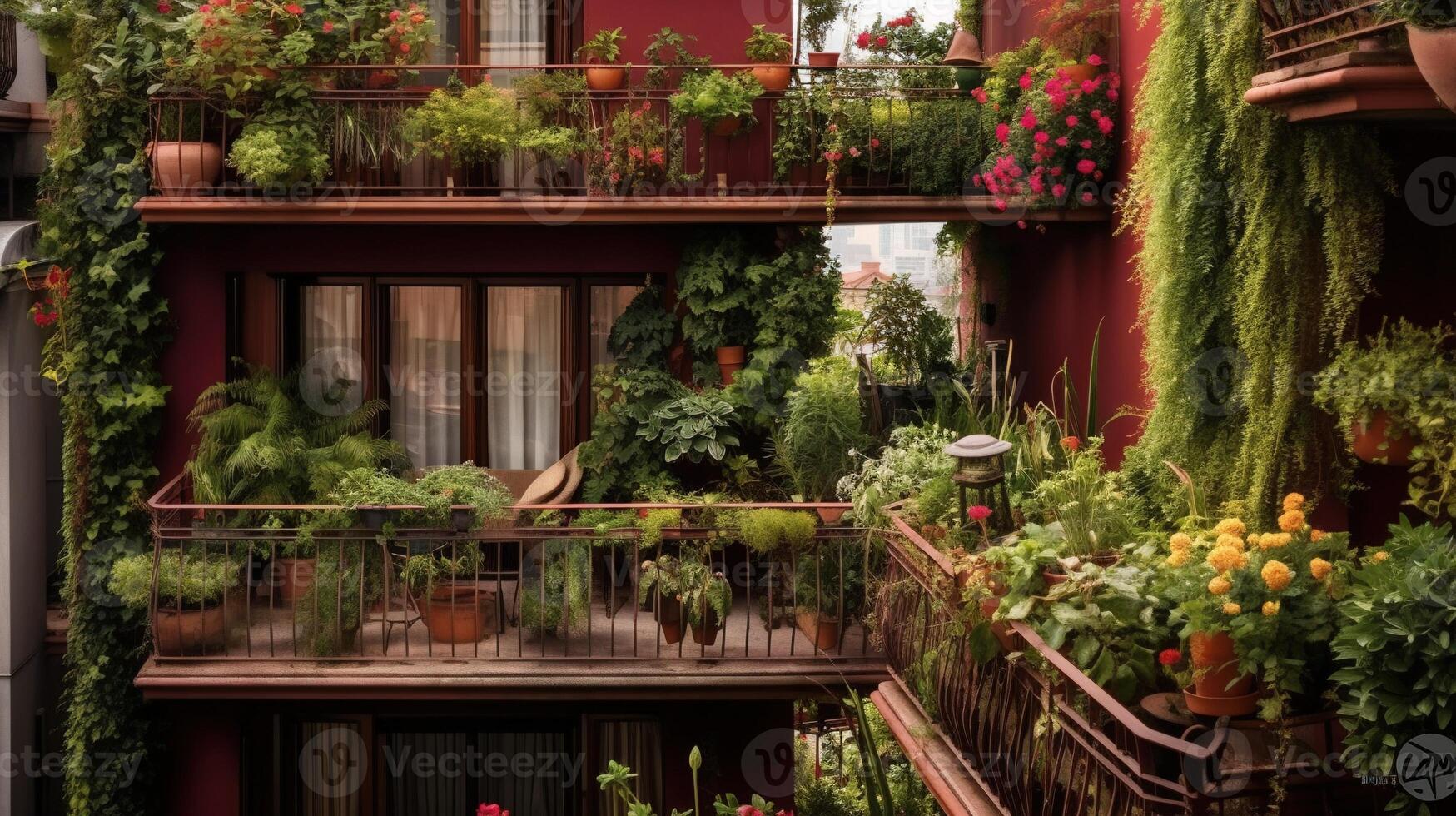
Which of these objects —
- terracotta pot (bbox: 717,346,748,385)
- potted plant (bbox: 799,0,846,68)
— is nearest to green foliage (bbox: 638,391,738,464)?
terracotta pot (bbox: 717,346,748,385)

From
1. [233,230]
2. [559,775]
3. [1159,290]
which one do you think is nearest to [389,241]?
[233,230]

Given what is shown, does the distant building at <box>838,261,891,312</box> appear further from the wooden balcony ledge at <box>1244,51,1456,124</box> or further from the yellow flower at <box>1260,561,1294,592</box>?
the yellow flower at <box>1260,561,1294,592</box>

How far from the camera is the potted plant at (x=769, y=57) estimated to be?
10.8m

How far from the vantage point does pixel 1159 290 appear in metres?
7.24

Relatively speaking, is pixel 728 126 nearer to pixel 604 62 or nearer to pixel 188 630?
pixel 604 62

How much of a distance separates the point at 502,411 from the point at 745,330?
2169 mm

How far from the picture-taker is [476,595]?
965 centimetres

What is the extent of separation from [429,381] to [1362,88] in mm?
7901

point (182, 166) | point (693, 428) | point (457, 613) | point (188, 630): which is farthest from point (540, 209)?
point (188, 630)

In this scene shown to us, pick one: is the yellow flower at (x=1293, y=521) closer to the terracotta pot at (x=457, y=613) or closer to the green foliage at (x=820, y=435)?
the green foliage at (x=820, y=435)

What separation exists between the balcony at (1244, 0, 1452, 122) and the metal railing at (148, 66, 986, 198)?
449 centimetres

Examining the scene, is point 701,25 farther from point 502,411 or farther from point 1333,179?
point 1333,179

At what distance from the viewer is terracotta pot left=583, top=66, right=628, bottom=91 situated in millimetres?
10898

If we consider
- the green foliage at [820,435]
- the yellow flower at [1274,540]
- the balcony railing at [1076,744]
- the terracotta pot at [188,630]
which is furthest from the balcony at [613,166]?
the yellow flower at [1274,540]
